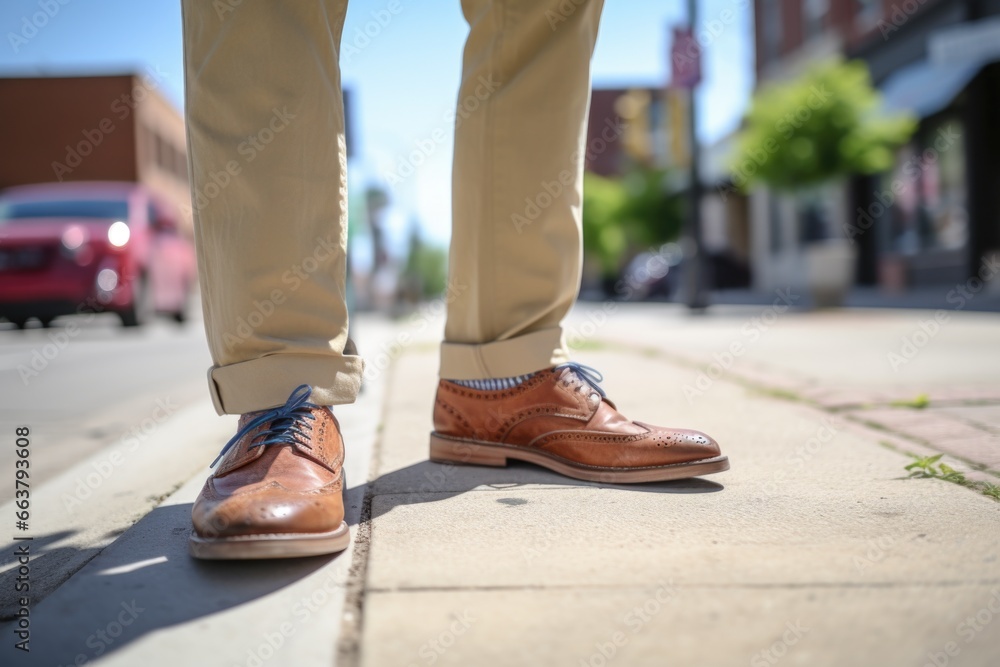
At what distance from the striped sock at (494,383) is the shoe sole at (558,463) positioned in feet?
0.39

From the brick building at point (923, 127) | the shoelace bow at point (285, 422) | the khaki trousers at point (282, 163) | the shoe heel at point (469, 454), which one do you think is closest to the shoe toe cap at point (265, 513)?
the shoelace bow at point (285, 422)

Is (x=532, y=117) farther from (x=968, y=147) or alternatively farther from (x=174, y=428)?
(x=968, y=147)

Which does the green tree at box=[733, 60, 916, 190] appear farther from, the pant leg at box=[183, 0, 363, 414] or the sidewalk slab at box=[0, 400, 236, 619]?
the pant leg at box=[183, 0, 363, 414]

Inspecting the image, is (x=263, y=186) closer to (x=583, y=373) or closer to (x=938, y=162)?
(x=583, y=373)

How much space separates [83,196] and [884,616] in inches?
375

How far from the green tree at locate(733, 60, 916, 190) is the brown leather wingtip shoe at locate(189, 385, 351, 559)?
32.3 ft

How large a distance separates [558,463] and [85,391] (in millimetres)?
3253

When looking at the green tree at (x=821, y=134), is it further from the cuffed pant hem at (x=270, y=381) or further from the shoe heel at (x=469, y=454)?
the cuffed pant hem at (x=270, y=381)

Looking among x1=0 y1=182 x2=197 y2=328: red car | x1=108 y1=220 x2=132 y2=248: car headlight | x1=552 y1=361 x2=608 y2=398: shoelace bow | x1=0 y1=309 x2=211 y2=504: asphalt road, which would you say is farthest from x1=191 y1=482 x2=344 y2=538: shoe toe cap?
x1=108 y1=220 x2=132 y2=248: car headlight

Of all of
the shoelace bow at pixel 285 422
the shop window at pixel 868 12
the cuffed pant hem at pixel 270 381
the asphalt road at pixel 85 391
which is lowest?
the asphalt road at pixel 85 391

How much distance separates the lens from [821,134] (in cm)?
1027

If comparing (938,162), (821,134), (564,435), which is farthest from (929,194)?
(564,435)

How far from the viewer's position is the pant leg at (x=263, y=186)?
1.43 meters

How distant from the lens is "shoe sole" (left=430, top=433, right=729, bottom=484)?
5.37 ft
